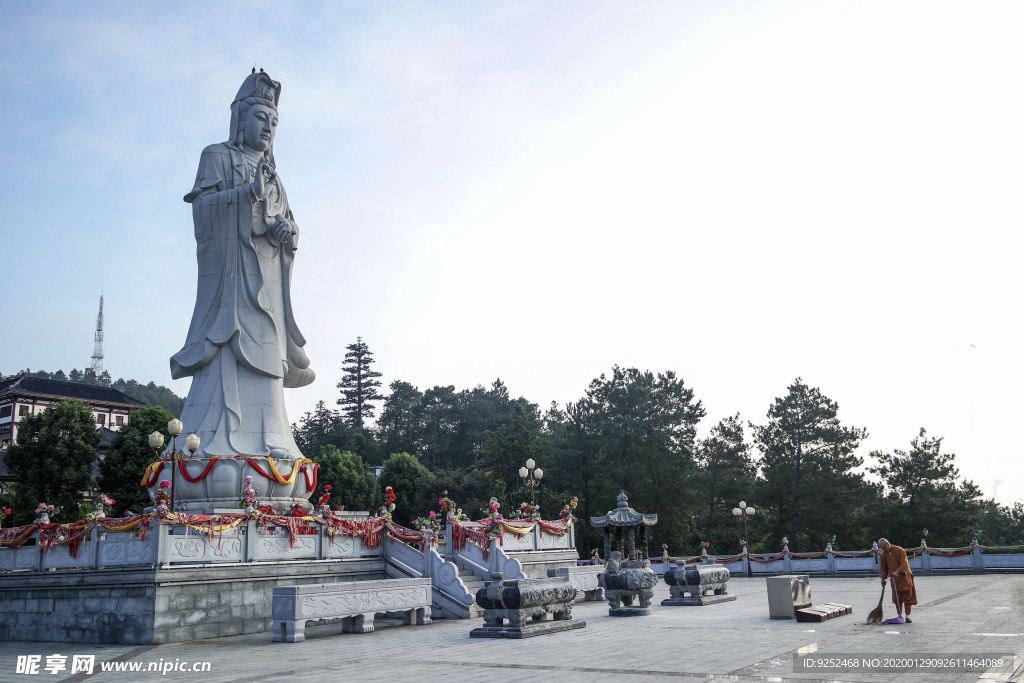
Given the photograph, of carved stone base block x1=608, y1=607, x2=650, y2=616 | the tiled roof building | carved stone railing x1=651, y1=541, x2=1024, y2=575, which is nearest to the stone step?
carved stone base block x1=608, y1=607, x2=650, y2=616

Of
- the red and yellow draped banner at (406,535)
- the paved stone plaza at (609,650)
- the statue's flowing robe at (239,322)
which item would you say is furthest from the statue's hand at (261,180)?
the paved stone plaza at (609,650)

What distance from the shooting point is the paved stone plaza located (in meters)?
8.40

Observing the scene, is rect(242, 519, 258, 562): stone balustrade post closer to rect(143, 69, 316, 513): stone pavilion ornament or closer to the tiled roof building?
rect(143, 69, 316, 513): stone pavilion ornament

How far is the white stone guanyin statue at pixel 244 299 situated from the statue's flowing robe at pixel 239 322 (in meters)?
0.03

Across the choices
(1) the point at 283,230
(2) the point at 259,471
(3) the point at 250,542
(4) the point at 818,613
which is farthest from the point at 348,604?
(1) the point at 283,230

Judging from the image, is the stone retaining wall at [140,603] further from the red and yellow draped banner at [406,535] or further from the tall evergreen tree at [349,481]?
the tall evergreen tree at [349,481]

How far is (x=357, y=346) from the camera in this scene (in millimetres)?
82875

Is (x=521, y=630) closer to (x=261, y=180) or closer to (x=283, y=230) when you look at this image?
(x=283, y=230)

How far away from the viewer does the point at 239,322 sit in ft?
68.6

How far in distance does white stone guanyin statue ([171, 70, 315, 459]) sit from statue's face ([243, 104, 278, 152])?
28mm

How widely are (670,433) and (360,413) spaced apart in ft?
144

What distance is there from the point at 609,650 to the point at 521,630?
2016 mm

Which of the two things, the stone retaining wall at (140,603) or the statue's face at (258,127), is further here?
the statue's face at (258,127)

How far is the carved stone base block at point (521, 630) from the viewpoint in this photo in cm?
1191
